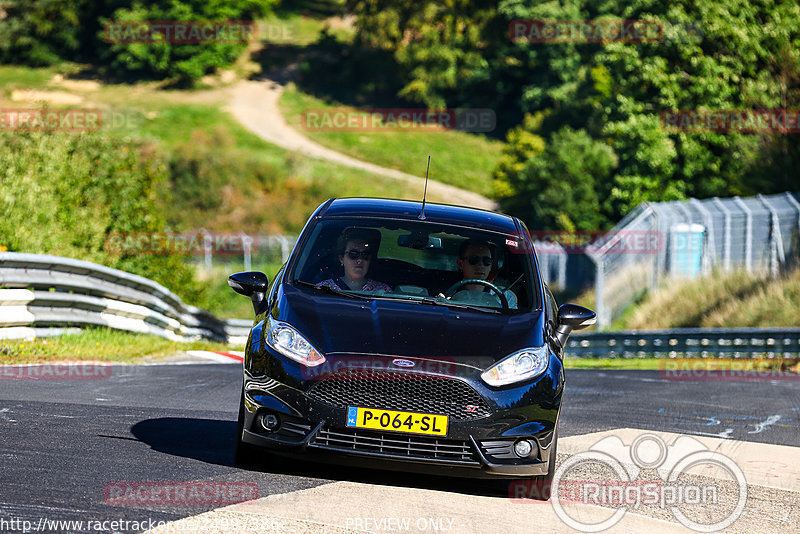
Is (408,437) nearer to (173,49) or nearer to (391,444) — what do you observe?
(391,444)

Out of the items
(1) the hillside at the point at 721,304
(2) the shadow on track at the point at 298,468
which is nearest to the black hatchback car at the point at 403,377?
(2) the shadow on track at the point at 298,468

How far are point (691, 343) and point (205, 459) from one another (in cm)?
1615

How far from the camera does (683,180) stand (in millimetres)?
42500

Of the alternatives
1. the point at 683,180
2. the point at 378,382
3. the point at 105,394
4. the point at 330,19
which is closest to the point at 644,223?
the point at 683,180

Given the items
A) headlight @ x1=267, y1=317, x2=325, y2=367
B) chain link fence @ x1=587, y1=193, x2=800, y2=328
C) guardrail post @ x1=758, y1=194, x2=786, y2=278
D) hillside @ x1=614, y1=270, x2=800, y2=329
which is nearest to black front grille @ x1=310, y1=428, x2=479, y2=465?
headlight @ x1=267, y1=317, x2=325, y2=367

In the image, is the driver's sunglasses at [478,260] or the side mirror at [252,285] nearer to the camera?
the side mirror at [252,285]

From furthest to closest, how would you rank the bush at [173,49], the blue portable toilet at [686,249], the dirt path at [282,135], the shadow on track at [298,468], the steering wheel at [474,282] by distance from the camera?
the bush at [173,49]
the dirt path at [282,135]
the blue portable toilet at [686,249]
the steering wheel at [474,282]
the shadow on track at [298,468]

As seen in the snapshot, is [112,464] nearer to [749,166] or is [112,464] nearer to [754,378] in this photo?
[754,378]

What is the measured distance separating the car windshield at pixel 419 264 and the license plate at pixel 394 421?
1.04 m

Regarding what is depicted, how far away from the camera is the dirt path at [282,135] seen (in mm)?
69312

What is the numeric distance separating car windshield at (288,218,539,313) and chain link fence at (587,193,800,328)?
20.5m

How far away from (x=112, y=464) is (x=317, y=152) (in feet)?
231

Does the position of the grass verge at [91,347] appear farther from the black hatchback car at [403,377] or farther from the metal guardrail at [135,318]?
the black hatchback car at [403,377]

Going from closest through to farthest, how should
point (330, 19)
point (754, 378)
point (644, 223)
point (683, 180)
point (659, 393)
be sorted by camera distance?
point (659, 393)
point (754, 378)
point (644, 223)
point (683, 180)
point (330, 19)
